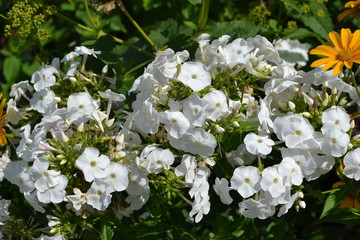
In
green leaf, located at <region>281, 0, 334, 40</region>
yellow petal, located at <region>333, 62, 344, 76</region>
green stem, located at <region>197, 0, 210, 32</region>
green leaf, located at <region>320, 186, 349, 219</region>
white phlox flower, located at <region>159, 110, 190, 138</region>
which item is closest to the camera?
white phlox flower, located at <region>159, 110, 190, 138</region>

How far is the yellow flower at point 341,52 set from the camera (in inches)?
74.7

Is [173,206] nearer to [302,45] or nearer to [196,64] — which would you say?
[196,64]

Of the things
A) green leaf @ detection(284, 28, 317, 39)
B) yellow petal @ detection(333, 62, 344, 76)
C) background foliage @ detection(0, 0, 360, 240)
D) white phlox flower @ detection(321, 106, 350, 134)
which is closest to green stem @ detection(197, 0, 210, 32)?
background foliage @ detection(0, 0, 360, 240)

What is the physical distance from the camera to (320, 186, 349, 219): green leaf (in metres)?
1.98

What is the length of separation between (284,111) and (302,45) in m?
0.90

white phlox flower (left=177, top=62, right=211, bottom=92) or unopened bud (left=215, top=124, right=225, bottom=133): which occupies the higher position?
white phlox flower (left=177, top=62, right=211, bottom=92)

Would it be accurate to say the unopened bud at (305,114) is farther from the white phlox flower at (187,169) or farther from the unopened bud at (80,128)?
the unopened bud at (80,128)

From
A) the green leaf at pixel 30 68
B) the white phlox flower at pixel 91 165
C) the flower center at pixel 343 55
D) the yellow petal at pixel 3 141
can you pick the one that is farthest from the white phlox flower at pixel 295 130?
the green leaf at pixel 30 68

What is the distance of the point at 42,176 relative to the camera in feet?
5.91

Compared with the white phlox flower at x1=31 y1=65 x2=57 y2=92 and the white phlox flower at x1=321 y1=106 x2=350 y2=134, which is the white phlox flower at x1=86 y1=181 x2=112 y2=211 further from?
the white phlox flower at x1=321 y1=106 x2=350 y2=134

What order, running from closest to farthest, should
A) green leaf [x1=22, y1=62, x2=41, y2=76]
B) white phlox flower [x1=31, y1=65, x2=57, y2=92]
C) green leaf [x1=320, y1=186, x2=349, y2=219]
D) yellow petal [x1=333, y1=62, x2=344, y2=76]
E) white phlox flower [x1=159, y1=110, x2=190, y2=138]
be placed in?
white phlox flower [x1=159, y1=110, x2=190, y2=138], yellow petal [x1=333, y1=62, x2=344, y2=76], green leaf [x1=320, y1=186, x2=349, y2=219], white phlox flower [x1=31, y1=65, x2=57, y2=92], green leaf [x1=22, y1=62, x2=41, y2=76]

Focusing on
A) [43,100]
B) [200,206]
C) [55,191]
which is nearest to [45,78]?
[43,100]

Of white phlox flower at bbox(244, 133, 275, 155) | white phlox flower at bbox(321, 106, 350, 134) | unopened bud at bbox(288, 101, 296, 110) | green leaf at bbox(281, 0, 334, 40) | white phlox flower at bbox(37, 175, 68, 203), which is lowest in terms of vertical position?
white phlox flower at bbox(37, 175, 68, 203)

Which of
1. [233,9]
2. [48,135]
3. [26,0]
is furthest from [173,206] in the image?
[233,9]
